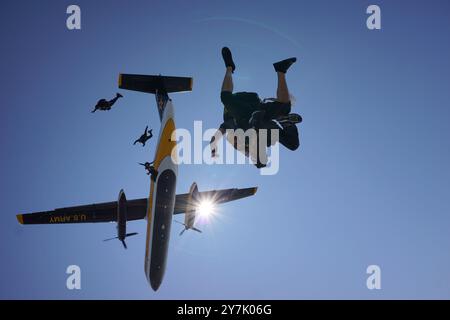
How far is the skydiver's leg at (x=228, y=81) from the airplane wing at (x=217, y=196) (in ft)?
51.1

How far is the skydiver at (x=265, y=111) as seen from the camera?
17.0 meters

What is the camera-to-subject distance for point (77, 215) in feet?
105

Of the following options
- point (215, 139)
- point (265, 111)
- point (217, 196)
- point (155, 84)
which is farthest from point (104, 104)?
point (217, 196)

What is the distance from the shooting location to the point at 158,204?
25.8 metres

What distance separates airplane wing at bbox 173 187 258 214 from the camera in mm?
33844

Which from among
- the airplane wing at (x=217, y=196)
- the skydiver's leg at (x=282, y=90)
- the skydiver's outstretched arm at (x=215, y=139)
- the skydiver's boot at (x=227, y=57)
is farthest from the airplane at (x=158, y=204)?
the skydiver's leg at (x=282, y=90)

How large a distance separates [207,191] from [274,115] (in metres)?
18.1

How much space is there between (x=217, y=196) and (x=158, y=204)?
9532mm

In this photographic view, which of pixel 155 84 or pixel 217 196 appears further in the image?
pixel 217 196

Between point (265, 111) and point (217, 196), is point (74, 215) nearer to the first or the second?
point (217, 196)

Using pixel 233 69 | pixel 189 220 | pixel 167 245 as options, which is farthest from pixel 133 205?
pixel 233 69

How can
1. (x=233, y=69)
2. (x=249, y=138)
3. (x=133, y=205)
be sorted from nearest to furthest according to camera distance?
(x=249, y=138) → (x=233, y=69) → (x=133, y=205)

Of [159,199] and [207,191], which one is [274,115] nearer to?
[159,199]
